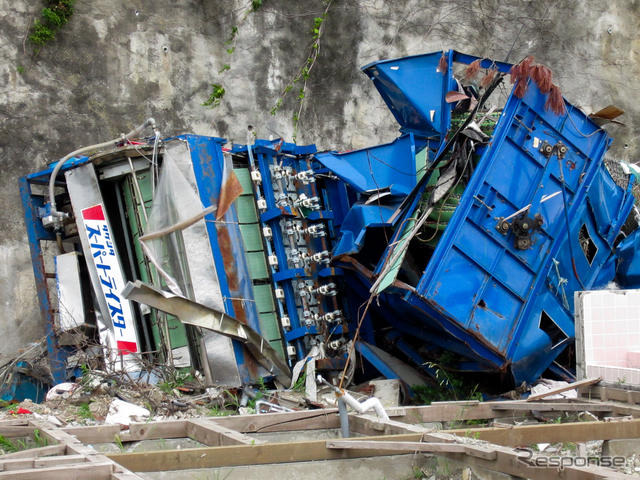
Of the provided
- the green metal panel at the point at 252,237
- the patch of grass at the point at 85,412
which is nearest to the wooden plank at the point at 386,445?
the patch of grass at the point at 85,412

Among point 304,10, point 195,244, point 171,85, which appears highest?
point 304,10

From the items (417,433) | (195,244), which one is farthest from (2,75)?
(417,433)

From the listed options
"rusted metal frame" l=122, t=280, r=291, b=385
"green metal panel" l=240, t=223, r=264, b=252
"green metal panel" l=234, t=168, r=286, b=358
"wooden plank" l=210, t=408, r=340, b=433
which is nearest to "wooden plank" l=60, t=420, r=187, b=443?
"wooden plank" l=210, t=408, r=340, b=433

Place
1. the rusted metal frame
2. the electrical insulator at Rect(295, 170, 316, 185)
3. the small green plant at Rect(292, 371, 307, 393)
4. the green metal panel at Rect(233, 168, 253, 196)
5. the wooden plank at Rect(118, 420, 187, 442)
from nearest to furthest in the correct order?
1. the wooden plank at Rect(118, 420, 187, 442)
2. the rusted metal frame
3. the small green plant at Rect(292, 371, 307, 393)
4. the green metal panel at Rect(233, 168, 253, 196)
5. the electrical insulator at Rect(295, 170, 316, 185)

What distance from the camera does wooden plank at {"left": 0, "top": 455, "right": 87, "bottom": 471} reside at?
2590 millimetres

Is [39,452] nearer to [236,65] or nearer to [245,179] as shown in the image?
[245,179]

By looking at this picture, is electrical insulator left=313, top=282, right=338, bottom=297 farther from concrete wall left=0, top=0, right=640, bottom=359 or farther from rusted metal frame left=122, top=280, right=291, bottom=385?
concrete wall left=0, top=0, right=640, bottom=359

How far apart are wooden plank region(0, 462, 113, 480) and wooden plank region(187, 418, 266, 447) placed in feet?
2.16

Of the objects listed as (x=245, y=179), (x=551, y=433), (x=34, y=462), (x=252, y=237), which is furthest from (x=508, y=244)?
(x=34, y=462)

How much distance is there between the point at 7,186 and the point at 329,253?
12.5 feet

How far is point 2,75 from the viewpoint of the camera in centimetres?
812

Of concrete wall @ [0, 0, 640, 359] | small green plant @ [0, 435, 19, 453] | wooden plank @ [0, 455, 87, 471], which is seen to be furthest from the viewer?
concrete wall @ [0, 0, 640, 359]

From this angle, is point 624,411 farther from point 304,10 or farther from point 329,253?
point 304,10

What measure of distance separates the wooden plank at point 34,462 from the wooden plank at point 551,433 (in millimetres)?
1546
